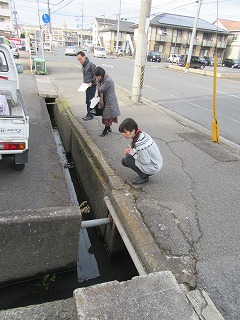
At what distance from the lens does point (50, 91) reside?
→ 11227mm

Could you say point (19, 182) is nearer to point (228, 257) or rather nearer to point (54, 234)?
point (54, 234)

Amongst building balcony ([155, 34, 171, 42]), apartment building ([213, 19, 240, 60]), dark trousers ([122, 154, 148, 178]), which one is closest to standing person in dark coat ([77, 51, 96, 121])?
dark trousers ([122, 154, 148, 178])

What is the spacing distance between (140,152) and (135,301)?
225 centimetres

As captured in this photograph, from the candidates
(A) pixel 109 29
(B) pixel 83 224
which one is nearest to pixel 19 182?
(B) pixel 83 224

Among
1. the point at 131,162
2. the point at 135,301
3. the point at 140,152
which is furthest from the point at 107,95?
the point at 135,301

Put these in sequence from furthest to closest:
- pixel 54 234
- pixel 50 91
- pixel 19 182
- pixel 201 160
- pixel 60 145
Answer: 1. pixel 50 91
2. pixel 60 145
3. pixel 201 160
4. pixel 19 182
5. pixel 54 234

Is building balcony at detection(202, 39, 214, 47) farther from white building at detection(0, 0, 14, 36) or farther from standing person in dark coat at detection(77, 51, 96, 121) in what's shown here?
Answer: standing person in dark coat at detection(77, 51, 96, 121)

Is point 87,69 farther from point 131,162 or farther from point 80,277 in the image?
point 80,277

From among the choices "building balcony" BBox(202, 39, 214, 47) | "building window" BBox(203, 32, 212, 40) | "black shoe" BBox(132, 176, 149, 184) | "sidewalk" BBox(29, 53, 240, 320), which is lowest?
"sidewalk" BBox(29, 53, 240, 320)

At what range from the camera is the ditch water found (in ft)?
11.0

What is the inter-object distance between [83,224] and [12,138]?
1679 millimetres

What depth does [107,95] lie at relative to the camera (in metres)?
5.73

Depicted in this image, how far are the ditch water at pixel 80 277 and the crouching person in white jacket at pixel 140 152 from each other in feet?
4.53

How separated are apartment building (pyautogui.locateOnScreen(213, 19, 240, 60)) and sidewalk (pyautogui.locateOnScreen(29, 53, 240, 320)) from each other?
194ft
